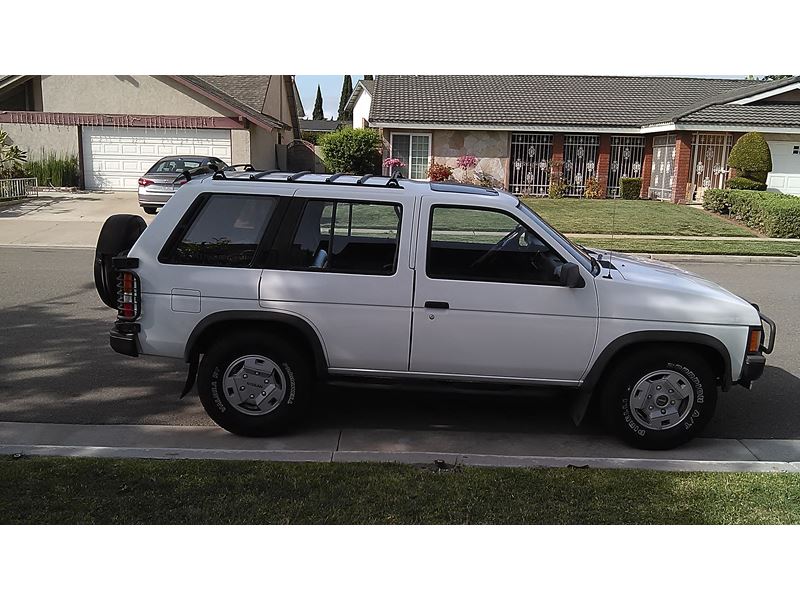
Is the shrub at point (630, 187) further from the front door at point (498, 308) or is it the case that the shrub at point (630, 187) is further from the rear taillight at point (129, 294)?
the rear taillight at point (129, 294)

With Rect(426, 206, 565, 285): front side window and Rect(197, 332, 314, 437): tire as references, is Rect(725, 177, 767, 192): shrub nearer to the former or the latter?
Rect(426, 206, 565, 285): front side window

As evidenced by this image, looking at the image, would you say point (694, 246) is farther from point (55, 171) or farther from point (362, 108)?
point (362, 108)

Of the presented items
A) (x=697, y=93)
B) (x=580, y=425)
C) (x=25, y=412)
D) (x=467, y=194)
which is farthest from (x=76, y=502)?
(x=697, y=93)

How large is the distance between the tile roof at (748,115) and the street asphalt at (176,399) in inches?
754

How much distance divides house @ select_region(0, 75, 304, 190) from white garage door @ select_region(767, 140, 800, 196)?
1839 centimetres

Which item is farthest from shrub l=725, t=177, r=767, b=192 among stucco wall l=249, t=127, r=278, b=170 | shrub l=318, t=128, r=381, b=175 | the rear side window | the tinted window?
the rear side window

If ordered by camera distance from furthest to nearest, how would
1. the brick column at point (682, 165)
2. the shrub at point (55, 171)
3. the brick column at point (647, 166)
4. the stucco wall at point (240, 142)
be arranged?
the brick column at point (647, 166) → the stucco wall at point (240, 142) → the brick column at point (682, 165) → the shrub at point (55, 171)

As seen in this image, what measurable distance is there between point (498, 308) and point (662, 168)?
2493cm

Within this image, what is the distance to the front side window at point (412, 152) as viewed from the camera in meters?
28.1

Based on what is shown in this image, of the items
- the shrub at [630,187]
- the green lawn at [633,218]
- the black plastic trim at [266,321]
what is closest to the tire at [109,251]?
the black plastic trim at [266,321]

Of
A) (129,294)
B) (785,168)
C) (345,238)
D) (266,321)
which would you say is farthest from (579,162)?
(129,294)

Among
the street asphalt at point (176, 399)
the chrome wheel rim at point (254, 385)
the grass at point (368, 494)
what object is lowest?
the street asphalt at point (176, 399)

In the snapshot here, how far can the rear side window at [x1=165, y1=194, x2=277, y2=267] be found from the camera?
5.49 metres

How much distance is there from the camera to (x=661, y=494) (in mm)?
4430
